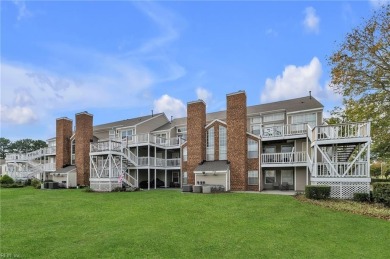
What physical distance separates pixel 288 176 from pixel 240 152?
5.02m

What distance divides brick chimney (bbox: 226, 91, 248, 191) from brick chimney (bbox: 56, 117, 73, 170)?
22252 mm

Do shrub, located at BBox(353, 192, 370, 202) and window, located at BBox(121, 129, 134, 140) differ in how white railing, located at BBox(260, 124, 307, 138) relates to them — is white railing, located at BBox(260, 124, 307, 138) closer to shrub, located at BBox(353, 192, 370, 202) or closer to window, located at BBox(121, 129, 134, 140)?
shrub, located at BBox(353, 192, 370, 202)

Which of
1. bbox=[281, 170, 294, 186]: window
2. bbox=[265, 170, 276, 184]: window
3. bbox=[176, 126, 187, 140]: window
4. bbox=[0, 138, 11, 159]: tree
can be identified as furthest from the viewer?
bbox=[0, 138, 11, 159]: tree

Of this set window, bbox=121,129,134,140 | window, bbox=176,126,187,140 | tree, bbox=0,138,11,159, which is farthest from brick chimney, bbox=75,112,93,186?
tree, bbox=0,138,11,159

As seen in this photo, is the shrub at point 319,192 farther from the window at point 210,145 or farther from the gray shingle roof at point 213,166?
the window at point 210,145

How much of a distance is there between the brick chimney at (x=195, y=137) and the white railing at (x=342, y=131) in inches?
422

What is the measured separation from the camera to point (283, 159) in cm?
2277

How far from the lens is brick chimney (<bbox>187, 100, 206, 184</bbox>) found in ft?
86.2

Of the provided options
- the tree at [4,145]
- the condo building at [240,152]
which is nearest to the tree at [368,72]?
the condo building at [240,152]

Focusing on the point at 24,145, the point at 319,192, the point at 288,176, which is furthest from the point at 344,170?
the point at 24,145

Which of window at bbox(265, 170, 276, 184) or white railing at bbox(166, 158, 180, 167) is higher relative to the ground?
white railing at bbox(166, 158, 180, 167)

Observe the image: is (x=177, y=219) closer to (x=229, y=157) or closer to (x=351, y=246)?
(x=351, y=246)

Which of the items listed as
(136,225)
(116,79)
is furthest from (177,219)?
(116,79)

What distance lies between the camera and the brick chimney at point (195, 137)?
26.3 m
